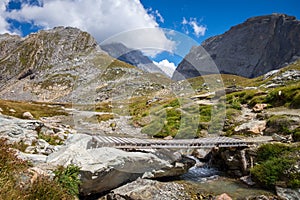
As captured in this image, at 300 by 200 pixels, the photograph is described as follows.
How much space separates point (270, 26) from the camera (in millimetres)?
179375

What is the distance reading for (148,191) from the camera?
7.65 meters

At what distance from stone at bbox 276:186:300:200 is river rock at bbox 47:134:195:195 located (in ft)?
12.2

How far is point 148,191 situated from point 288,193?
4802 mm

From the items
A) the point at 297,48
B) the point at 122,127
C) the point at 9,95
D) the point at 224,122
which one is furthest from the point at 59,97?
the point at 297,48

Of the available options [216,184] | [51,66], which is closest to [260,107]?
[216,184]

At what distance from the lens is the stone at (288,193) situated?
7.41m

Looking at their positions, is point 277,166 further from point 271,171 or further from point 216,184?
point 216,184

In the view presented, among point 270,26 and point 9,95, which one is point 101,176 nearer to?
point 9,95

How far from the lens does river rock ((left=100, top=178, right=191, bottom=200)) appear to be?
292 inches

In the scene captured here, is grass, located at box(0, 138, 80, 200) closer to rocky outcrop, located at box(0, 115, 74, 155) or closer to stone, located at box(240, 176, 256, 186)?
rocky outcrop, located at box(0, 115, 74, 155)

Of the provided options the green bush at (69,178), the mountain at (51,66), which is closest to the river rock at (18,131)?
the green bush at (69,178)

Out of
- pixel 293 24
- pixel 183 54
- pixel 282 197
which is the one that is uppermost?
pixel 293 24

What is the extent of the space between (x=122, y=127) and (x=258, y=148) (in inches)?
658

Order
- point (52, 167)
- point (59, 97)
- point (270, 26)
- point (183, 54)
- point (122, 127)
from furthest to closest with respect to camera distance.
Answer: point (270, 26)
point (59, 97)
point (122, 127)
point (183, 54)
point (52, 167)
